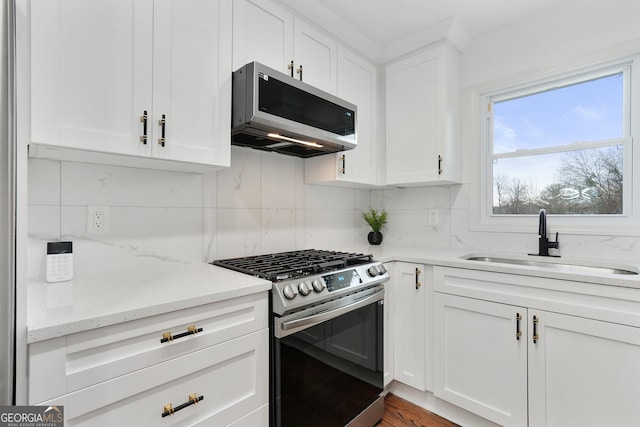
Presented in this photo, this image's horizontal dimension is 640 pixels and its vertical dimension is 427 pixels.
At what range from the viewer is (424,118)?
225 centimetres

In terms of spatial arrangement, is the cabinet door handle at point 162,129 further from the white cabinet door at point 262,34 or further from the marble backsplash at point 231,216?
the white cabinet door at point 262,34

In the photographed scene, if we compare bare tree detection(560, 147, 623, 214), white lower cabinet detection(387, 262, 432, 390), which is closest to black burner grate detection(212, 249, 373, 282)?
white lower cabinet detection(387, 262, 432, 390)

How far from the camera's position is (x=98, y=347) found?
86 cm

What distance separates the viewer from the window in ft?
6.07

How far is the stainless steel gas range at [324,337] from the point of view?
1.27m

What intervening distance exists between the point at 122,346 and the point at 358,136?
1889 mm

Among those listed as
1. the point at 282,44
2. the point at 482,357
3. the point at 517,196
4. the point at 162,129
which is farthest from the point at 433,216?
the point at 162,129

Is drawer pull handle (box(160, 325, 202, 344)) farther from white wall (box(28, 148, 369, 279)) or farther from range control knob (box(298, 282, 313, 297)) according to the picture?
white wall (box(28, 148, 369, 279))

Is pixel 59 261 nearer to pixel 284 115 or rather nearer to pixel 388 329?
pixel 284 115

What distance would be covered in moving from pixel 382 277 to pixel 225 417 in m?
1.03

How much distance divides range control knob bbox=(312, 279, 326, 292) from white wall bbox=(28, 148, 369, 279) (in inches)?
26.9

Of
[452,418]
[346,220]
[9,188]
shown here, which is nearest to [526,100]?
[346,220]

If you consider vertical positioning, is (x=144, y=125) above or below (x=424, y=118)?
below

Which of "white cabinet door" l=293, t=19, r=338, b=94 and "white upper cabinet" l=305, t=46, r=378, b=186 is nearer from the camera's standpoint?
"white cabinet door" l=293, t=19, r=338, b=94
